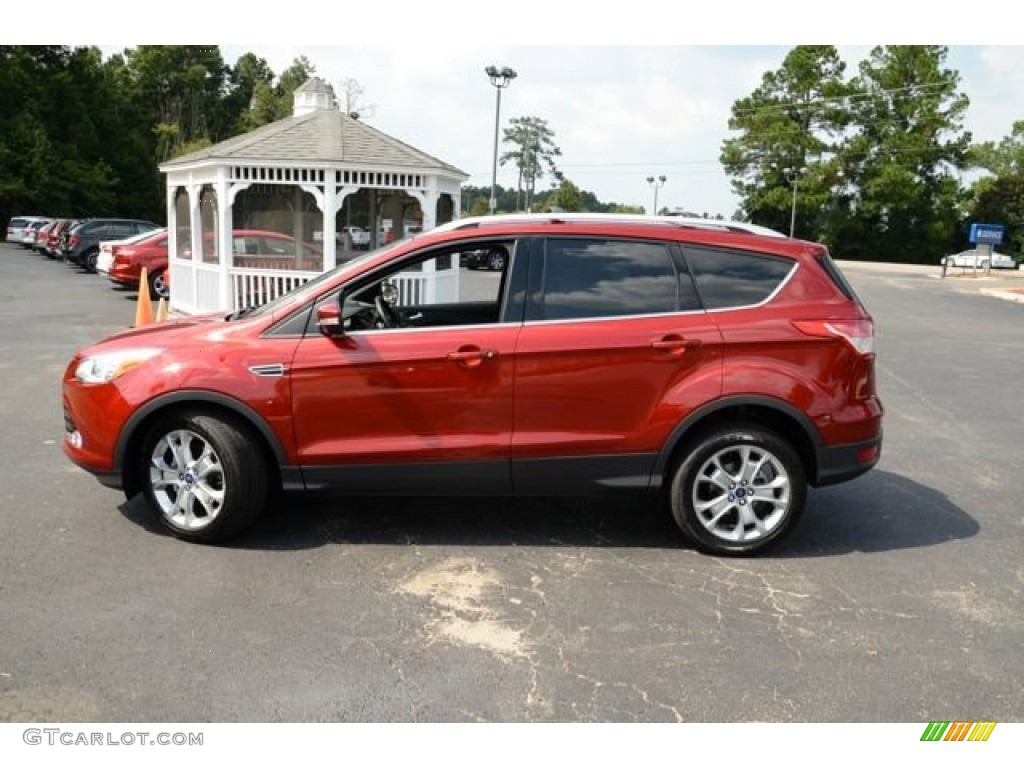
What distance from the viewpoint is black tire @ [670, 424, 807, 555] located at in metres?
4.73

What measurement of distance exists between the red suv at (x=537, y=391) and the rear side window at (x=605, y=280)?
0.01m

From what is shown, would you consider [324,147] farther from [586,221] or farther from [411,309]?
[586,221]

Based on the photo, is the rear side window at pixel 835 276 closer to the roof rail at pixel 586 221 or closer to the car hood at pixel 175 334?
the roof rail at pixel 586 221

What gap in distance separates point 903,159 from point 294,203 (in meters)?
57.0

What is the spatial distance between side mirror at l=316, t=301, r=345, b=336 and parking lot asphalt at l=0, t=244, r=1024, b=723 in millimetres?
1187

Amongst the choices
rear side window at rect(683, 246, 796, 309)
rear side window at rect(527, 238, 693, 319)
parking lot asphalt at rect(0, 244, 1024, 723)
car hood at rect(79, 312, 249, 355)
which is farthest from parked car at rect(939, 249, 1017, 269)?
car hood at rect(79, 312, 249, 355)

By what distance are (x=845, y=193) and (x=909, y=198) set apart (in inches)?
185

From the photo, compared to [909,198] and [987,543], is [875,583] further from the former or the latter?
[909,198]

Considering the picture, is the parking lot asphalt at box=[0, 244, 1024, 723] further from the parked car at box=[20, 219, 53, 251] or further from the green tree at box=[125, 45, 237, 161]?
the green tree at box=[125, 45, 237, 161]

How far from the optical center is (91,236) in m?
25.6

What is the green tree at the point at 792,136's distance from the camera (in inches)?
2414

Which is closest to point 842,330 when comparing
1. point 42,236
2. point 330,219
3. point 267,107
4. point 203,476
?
point 203,476

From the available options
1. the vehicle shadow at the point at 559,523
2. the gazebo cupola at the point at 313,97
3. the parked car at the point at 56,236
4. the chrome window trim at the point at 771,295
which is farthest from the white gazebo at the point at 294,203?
the parked car at the point at 56,236

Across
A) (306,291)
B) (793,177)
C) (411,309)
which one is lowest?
(411,309)
